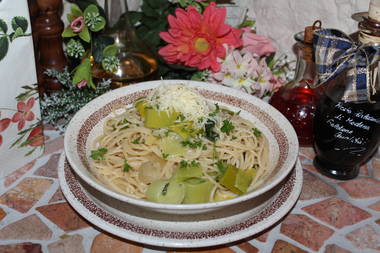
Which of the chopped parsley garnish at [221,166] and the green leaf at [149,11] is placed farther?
the green leaf at [149,11]

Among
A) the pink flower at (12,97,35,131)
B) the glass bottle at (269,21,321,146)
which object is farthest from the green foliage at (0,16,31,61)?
the glass bottle at (269,21,321,146)

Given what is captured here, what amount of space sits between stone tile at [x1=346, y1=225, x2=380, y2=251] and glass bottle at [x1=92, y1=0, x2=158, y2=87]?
3.05ft

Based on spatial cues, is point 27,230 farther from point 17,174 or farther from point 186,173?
point 186,173

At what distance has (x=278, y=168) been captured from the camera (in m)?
1.16

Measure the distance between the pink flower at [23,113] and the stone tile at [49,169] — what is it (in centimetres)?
14

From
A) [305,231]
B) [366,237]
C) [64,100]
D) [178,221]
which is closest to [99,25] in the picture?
[64,100]

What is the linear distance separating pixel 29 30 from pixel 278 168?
772mm

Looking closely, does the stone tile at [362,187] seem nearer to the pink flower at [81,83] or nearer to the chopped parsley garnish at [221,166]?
the chopped parsley garnish at [221,166]

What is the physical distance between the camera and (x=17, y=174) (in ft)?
4.42

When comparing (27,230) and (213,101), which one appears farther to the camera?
(213,101)

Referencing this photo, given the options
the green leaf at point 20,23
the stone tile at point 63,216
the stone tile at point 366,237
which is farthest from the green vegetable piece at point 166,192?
the green leaf at point 20,23

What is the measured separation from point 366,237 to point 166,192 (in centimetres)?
54

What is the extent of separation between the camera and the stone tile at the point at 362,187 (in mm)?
1339

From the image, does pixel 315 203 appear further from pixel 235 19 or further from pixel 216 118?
pixel 235 19
